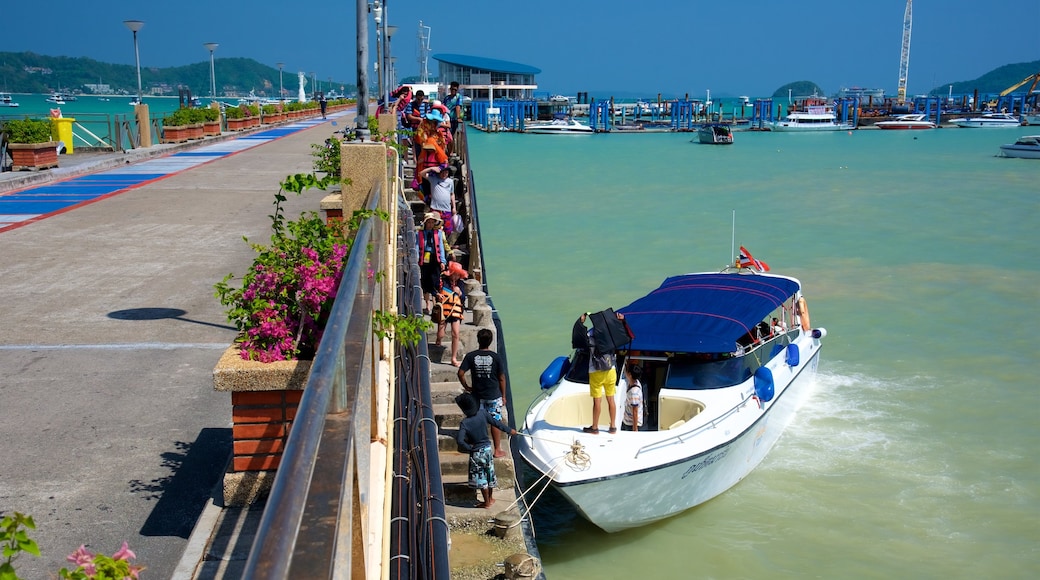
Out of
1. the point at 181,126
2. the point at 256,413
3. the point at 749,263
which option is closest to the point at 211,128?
the point at 181,126

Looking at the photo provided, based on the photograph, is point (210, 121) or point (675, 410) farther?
point (210, 121)

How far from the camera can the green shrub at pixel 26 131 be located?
83.8 ft

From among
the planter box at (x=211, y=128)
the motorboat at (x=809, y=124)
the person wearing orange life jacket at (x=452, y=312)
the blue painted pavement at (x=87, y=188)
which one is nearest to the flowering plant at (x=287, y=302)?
the person wearing orange life jacket at (x=452, y=312)

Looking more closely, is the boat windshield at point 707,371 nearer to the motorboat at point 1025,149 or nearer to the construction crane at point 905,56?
the motorboat at point 1025,149

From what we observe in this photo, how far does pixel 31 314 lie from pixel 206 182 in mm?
14285

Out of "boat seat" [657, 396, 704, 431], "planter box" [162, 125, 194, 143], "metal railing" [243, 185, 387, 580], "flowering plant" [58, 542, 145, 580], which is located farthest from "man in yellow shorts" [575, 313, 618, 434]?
"planter box" [162, 125, 194, 143]

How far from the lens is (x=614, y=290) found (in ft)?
88.1

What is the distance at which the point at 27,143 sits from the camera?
84.5 feet

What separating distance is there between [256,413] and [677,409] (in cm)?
725

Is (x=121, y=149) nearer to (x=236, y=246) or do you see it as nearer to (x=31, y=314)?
(x=236, y=246)

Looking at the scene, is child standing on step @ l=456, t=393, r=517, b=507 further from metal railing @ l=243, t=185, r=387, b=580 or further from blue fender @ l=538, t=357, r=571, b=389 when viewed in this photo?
metal railing @ l=243, t=185, r=387, b=580

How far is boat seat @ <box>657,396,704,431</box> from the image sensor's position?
1186cm

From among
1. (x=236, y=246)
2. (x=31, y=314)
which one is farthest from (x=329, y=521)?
(x=236, y=246)

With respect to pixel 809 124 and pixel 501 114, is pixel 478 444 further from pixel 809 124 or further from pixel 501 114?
pixel 809 124
